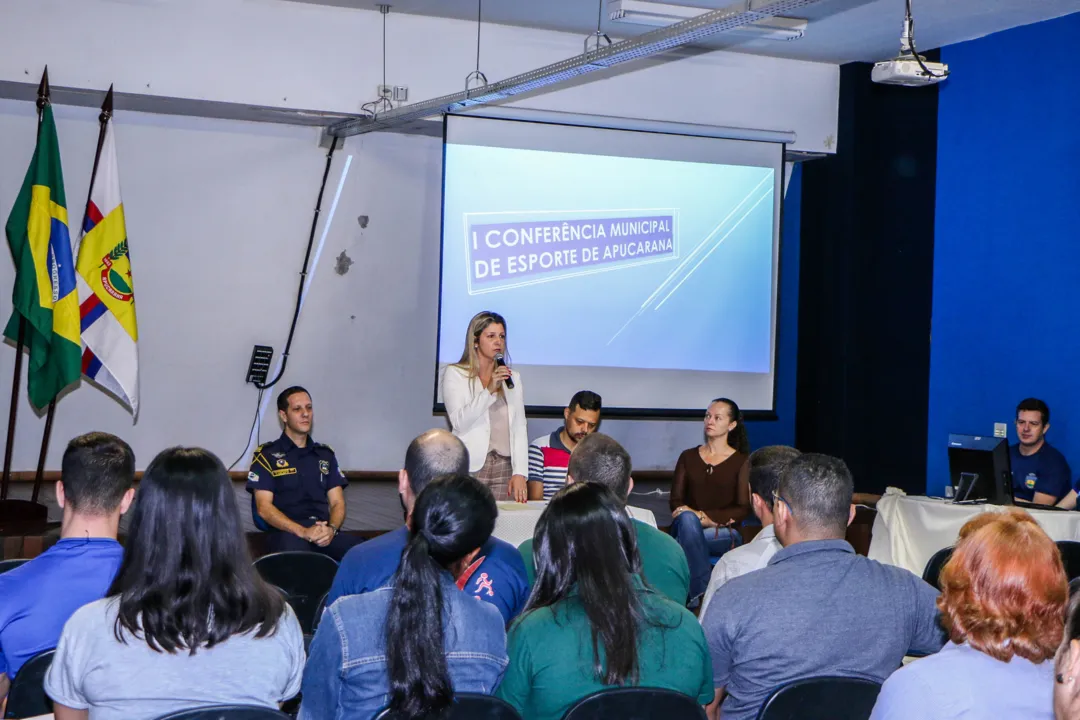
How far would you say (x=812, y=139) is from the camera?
8.22 m

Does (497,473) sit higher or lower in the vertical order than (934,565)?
higher

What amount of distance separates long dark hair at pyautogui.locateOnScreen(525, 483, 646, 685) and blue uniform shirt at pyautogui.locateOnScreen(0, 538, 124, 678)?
2.84 ft

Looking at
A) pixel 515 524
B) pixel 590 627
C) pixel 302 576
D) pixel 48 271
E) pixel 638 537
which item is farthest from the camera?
pixel 48 271

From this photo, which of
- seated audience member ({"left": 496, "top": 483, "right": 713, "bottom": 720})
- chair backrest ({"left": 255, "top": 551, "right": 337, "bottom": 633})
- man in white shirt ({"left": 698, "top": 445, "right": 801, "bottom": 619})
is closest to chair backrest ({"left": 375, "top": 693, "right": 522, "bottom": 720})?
seated audience member ({"left": 496, "top": 483, "right": 713, "bottom": 720})

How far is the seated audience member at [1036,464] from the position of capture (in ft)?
20.0

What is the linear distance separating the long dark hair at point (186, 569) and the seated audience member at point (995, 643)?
3.71 ft

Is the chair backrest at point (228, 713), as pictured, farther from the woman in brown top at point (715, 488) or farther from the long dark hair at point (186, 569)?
the woman in brown top at point (715, 488)

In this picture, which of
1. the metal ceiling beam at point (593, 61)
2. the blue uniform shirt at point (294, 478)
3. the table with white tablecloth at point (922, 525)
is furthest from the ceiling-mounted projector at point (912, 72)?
the blue uniform shirt at point (294, 478)

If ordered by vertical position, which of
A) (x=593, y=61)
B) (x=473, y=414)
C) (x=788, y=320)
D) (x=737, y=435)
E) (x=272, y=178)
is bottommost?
(x=737, y=435)

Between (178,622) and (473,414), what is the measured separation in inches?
124

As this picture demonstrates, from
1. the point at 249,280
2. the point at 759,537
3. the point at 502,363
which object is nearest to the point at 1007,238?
the point at 502,363

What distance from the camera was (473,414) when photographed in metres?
5.07

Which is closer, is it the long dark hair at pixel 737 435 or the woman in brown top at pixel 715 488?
the woman in brown top at pixel 715 488

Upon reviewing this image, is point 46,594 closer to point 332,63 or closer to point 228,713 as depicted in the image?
point 228,713
